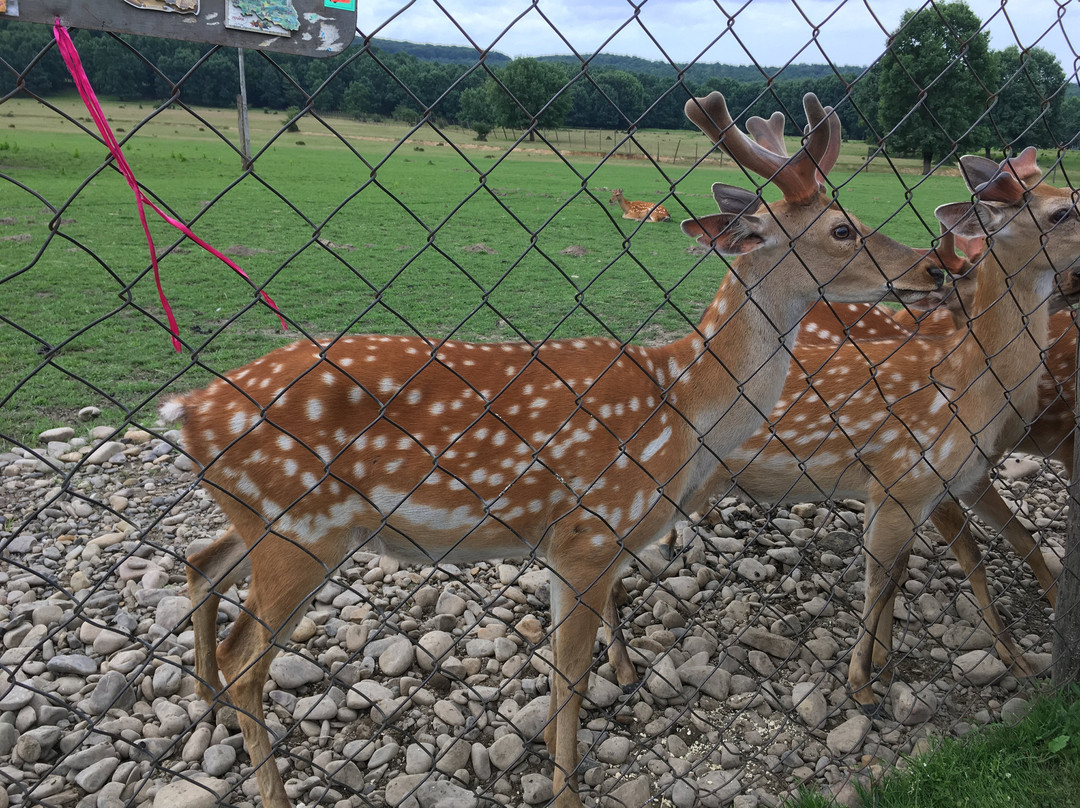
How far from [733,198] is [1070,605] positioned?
172cm

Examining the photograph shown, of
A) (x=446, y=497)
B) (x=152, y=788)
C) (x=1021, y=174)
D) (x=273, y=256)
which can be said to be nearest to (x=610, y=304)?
(x=273, y=256)

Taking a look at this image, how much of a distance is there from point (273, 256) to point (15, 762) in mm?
8333

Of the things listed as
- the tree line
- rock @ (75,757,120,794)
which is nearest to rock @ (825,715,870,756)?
the tree line

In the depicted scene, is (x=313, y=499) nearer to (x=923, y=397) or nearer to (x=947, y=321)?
(x=923, y=397)

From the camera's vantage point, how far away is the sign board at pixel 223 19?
3.11 feet

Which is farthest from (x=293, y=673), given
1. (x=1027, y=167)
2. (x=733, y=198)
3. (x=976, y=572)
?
(x=1027, y=167)

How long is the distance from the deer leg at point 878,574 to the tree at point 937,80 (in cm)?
125

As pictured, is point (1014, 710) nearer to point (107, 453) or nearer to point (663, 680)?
point (663, 680)

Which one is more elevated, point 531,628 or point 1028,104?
point 1028,104

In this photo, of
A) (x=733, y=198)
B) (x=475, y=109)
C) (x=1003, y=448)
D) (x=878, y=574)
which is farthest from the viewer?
(x=475, y=109)

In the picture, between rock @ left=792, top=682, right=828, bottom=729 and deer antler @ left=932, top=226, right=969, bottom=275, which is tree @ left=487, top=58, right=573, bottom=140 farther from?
rock @ left=792, top=682, right=828, bottom=729

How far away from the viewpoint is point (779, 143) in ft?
9.39

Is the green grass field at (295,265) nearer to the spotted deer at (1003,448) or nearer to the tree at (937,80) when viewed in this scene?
the tree at (937,80)

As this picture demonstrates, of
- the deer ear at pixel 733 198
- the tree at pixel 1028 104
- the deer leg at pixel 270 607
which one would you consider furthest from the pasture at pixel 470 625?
the tree at pixel 1028 104
